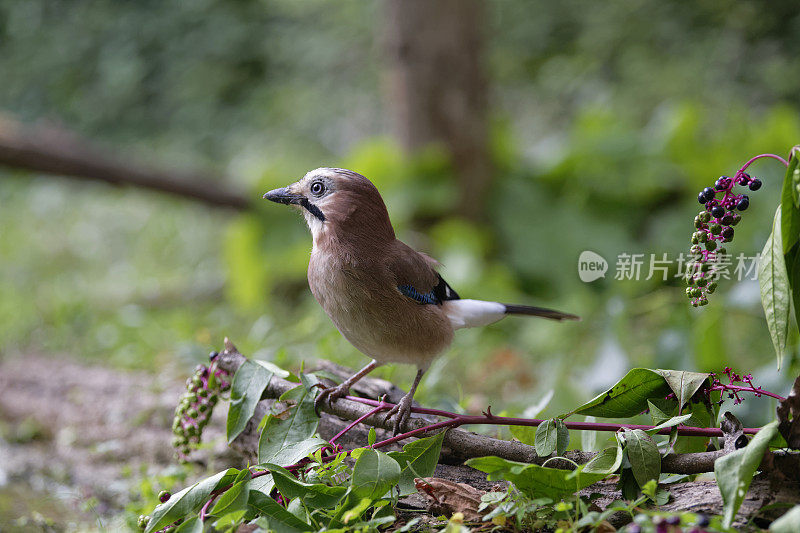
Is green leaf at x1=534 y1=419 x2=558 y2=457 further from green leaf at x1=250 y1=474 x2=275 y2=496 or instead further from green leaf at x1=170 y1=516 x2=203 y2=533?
green leaf at x1=170 y1=516 x2=203 y2=533

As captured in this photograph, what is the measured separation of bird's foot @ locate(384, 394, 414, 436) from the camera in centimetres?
234

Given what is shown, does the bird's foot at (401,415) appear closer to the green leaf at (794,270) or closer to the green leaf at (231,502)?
the green leaf at (231,502)

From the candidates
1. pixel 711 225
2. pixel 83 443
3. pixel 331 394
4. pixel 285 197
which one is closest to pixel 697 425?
pixel 711 225

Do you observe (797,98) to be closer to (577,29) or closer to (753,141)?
(753,141)

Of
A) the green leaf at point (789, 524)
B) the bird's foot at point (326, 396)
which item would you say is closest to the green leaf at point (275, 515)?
the bird's foot at point (326, 396)

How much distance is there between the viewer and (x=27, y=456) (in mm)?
3750

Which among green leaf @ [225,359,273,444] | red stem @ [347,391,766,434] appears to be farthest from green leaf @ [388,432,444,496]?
green leaf @ [225,359,273,444]

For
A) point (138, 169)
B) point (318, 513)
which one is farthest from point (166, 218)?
point (318, 513)

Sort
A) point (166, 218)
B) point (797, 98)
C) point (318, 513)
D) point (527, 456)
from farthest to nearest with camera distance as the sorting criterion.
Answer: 1. point (166, 218)
2. point (797, 98)
3. point (527, 456)
4. point (318, 513)

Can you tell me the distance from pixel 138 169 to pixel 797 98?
6.55m

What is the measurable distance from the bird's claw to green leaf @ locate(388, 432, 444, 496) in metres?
0.22

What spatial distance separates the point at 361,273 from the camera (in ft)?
8.06

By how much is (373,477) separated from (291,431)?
0.44 m

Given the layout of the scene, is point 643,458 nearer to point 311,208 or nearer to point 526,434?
point 526,434
